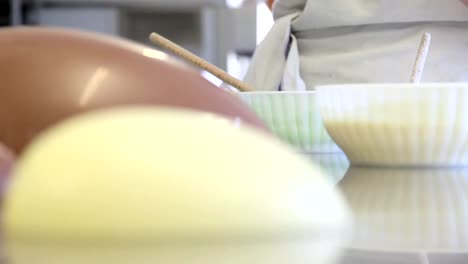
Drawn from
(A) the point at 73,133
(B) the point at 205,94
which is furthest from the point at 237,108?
(A) the point at 73,133

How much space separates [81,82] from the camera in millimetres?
230

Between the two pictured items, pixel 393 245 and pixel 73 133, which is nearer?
pixel 73 133

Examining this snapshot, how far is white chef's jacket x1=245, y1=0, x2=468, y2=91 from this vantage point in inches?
28.5

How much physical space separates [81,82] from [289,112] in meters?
0.32

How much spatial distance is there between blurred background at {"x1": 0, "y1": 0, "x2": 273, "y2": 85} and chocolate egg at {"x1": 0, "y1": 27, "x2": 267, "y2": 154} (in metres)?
1.97

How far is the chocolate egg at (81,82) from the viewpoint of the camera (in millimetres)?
225

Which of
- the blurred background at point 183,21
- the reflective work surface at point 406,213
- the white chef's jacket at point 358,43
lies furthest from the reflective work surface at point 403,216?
the blurred background at point 183,21

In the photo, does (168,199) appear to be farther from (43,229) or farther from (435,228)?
(435,228)

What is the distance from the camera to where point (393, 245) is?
0.82ft

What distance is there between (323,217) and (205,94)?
0.37 feet

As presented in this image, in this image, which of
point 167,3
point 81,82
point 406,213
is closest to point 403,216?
point 406,213

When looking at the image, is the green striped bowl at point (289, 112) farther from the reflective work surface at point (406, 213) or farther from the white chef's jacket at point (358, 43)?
the white chef's jacket at point (358, 43)

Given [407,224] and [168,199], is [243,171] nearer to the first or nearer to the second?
[168,199]

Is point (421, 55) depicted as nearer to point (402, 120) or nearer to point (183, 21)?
point (402, 120)
